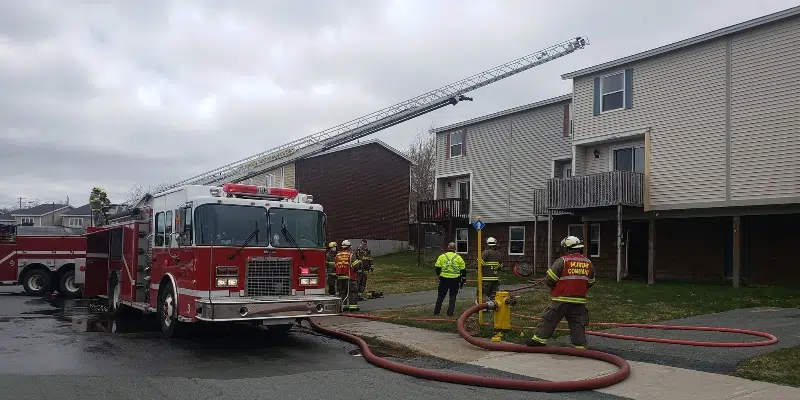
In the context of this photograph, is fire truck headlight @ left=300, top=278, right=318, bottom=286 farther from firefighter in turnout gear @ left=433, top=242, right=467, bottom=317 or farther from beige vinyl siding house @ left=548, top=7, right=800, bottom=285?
beige vinyl siding house @ left=548, top=7, right=800, bottom=285

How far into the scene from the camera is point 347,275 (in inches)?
597

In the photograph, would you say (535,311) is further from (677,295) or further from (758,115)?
(758,115)

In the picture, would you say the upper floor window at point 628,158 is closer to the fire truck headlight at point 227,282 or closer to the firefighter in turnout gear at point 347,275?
the firefighter in turnout gear at point 347,275

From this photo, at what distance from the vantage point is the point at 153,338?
11.1 metres

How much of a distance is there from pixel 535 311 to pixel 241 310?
667cm

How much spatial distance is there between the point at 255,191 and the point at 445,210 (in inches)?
823

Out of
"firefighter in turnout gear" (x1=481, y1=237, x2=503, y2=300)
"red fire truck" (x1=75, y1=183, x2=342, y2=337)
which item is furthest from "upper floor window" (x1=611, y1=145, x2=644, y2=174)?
"red fire truck" (x1=75, y1=183, x2=342, y2=337)

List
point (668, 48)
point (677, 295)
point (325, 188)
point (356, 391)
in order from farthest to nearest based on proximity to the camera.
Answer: point (325, 188) < point (668, 48) < point (677, 295) < point (356, 391)

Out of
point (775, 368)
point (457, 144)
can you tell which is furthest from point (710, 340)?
point (457, 144)

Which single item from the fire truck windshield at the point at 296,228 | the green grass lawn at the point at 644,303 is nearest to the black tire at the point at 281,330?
the fire truck windshield at the point at 296,228

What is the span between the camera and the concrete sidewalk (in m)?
6.88

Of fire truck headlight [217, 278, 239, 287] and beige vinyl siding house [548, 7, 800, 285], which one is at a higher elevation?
beige vinyl siding house [548, 7, 800, 285]

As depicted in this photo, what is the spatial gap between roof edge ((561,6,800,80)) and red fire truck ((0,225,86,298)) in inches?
698

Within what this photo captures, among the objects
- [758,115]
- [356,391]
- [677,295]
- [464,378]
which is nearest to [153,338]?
[356,391]
